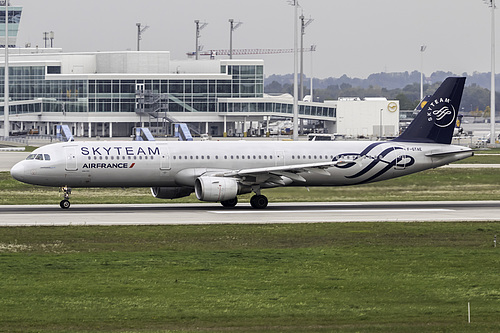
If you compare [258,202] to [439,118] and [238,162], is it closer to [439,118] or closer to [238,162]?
[238,162]

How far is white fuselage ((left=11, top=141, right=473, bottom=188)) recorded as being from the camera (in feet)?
150

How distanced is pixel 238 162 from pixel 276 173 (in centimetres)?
270

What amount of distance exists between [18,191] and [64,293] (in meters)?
38.4

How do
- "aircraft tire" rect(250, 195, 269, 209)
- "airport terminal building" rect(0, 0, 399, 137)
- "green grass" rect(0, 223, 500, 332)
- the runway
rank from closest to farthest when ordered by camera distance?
1. "green grass" rect(0, 223, 500, 332)
2. the runway
3. "aircraft tire" rect(250, 195, 269, 209)
4. "airport terminal building" rect(0, 0, 399, 137)

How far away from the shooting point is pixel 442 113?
51.3m

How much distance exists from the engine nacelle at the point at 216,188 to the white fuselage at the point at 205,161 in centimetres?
187

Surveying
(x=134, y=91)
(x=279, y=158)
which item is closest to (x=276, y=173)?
(x=279, y=158)

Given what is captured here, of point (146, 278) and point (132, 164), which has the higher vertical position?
point (132, 164)

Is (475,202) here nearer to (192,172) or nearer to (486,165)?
(192,172)

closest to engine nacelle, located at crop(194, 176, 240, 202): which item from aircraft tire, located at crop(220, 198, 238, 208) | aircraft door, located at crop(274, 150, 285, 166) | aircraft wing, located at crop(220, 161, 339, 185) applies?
aircraft wing, located at crop(220, 161, 339, 185)

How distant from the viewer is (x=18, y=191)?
6069cm

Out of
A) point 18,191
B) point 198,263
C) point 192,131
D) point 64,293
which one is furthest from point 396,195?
point 192,131

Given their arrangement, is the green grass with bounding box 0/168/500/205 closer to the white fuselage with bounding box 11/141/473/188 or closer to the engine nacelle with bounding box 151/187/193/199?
the white fuselage with bounding box 11/141/473/188

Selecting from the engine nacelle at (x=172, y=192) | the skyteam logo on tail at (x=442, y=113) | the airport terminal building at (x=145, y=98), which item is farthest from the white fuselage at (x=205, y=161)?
the airport terminal building at (x=145, y=98)
